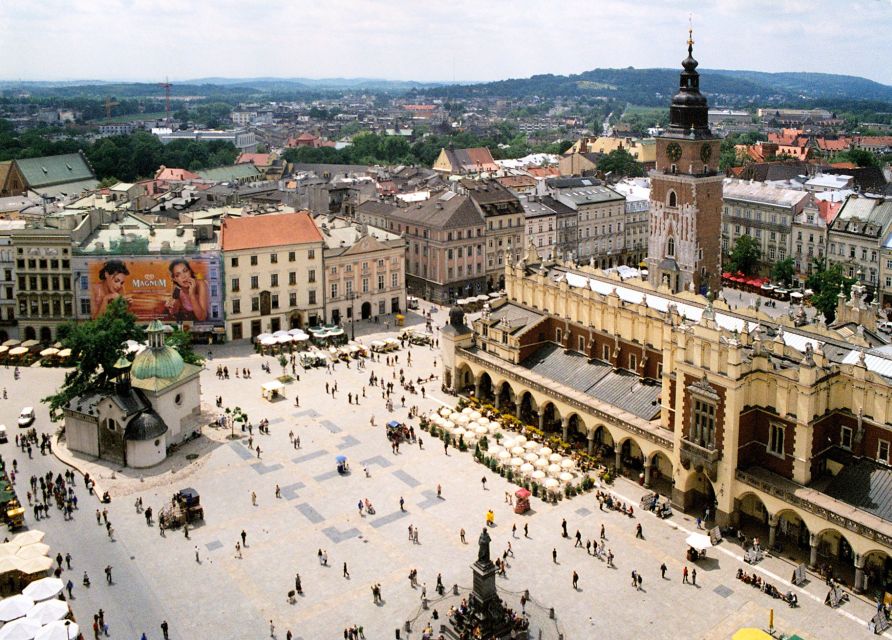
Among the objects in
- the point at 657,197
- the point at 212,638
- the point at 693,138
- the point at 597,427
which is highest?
the point at 693,138

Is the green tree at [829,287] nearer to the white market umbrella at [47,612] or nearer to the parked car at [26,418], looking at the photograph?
the parked car at [26,418]

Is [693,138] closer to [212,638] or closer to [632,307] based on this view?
[632,307]

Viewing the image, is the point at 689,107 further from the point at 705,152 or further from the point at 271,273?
the point at 271,273

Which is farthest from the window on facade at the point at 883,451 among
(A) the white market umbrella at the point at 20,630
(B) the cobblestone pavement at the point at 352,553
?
(A) the white market umbrella at the point at 20,630

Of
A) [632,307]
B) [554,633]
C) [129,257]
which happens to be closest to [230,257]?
[129,257]

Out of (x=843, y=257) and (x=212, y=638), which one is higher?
(x=843, y=257)

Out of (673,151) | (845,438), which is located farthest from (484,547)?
(673,151)
